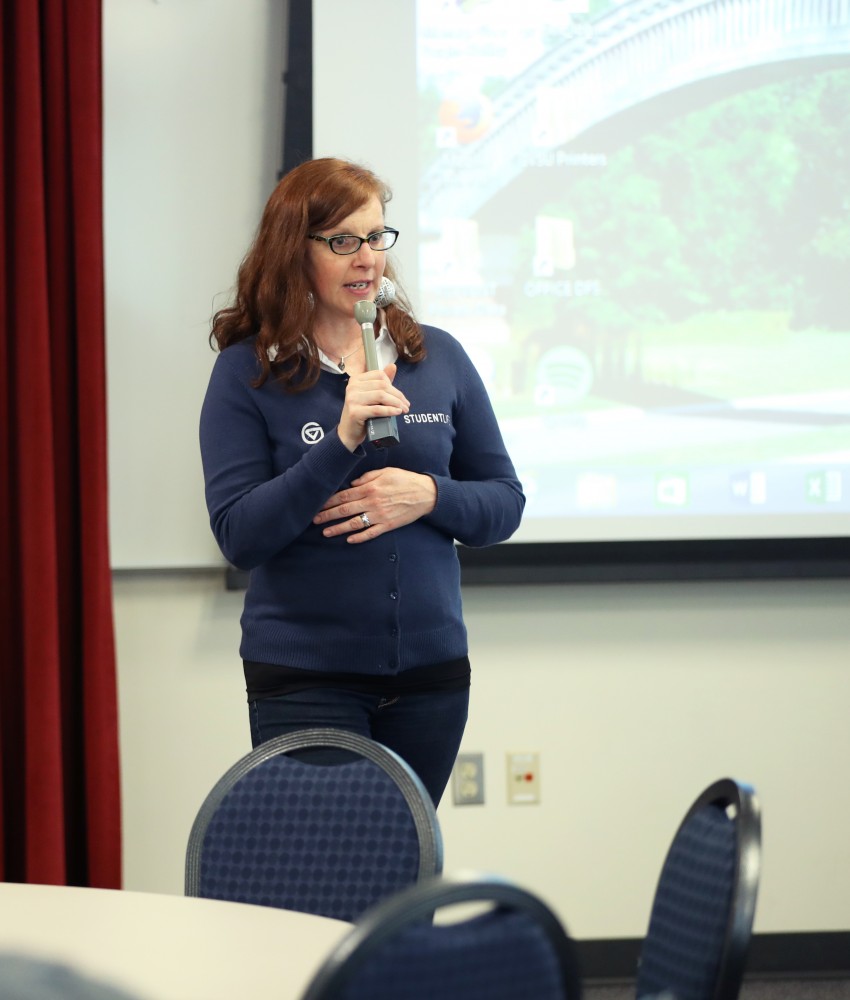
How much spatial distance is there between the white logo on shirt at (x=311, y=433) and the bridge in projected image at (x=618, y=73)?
44.6 inches

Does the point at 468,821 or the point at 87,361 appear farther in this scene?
the point at 468,821

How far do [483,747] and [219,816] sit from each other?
144 cm

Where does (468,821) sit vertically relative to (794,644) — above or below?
below

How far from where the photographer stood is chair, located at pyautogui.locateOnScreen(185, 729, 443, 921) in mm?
1627

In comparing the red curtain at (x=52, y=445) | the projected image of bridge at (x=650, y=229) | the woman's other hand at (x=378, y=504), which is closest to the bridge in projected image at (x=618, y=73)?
the projected image of bridge at (x=650, y=229)

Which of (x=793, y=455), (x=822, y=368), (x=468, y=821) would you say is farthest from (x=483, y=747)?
(x=822, y=368)

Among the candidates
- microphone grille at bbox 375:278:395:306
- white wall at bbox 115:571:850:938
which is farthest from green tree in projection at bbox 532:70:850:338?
microphone grille at bbox 375:278:395:306

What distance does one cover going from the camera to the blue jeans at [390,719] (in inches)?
75.5

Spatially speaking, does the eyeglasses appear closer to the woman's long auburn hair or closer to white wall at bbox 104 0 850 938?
the woman's long auburn hair

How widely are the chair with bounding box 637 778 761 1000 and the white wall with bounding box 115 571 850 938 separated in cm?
174

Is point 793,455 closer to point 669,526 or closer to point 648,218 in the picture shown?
point 669,526

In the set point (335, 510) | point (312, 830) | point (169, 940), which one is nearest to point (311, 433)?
point (335, 510)

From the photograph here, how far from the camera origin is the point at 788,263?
301 cm

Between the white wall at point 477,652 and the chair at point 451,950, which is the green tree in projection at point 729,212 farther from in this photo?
the chair at point 451,950
